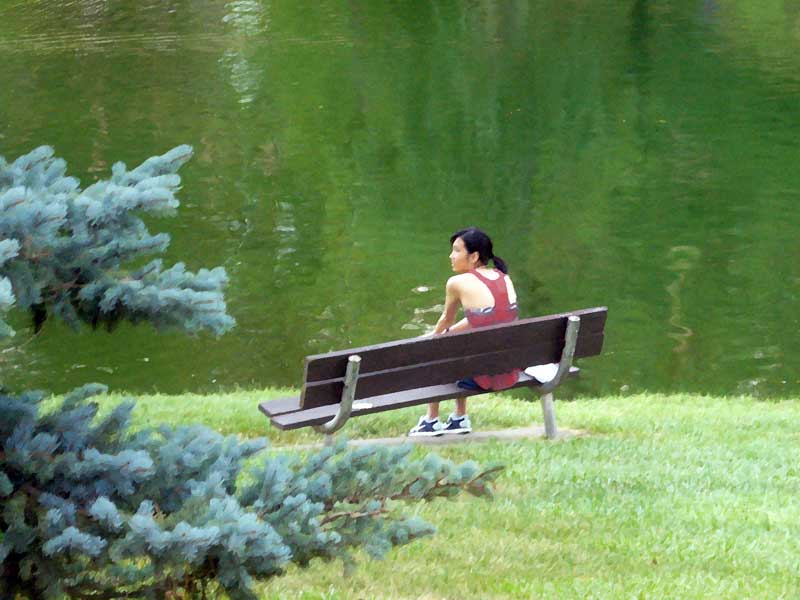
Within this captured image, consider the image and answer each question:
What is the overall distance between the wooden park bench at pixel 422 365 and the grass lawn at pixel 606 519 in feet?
1.36

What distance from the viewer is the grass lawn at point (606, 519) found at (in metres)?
4.44

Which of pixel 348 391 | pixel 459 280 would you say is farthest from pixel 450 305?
pixel 348 391

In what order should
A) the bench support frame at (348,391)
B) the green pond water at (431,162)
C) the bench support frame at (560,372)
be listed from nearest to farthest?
the bench support frame at (348,391)
the bench support frame at (560,372)
the green pond water at (431,162)

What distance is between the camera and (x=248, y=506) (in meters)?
3.43

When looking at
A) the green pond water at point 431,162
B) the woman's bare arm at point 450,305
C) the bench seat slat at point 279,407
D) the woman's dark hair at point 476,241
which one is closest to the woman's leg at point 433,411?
the woman's bare arm at point 450,305

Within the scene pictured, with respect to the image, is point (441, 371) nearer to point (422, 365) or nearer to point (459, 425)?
point (422, 365)

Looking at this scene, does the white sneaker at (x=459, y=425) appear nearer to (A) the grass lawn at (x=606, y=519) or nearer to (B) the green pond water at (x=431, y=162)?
(A) the grass lawn at (x=606, y=519)

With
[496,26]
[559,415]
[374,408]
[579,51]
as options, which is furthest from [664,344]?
[496,26]

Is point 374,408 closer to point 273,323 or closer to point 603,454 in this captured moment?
point 603,454

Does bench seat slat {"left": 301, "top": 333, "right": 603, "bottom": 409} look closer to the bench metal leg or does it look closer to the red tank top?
the red tank top

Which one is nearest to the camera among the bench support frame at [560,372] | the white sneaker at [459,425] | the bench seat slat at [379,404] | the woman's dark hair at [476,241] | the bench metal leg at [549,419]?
the bench seat slat at [379,404]

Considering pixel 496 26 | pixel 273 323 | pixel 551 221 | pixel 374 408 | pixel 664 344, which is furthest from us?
pixel 496 26

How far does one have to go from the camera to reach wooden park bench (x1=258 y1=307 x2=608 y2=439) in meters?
6.10

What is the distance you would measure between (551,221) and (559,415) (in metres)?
9.10
